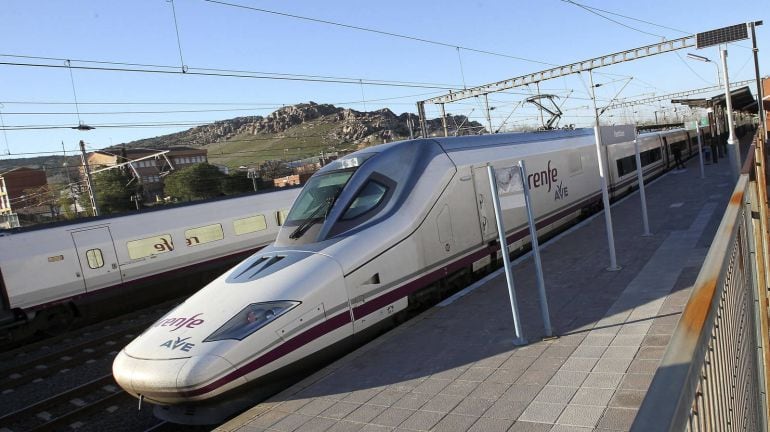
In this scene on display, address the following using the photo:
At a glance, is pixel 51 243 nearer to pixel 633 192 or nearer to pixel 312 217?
pixel 312 217

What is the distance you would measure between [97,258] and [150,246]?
123 cm

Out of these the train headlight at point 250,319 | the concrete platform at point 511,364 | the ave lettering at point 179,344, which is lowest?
the concrete platform at point 511,364

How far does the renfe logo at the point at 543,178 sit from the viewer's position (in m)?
11.5

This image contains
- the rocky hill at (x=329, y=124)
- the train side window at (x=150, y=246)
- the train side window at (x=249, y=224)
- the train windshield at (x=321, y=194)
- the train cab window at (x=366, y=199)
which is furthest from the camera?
the rocky hill at (x=329, y=124)

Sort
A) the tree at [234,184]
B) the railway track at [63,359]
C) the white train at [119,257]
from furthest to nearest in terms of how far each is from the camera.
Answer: the tree at [234,184] < the white train at [119,257] < the railway track at [63,359]

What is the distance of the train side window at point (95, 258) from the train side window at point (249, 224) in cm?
353

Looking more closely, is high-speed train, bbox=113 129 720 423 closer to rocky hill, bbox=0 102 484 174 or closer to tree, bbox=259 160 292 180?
tree, bbox=259 160 292 180

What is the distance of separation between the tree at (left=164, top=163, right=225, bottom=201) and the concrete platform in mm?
45319

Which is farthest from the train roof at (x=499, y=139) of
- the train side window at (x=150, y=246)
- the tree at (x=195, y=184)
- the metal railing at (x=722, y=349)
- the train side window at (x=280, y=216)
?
the tree at (x=195, y=184)

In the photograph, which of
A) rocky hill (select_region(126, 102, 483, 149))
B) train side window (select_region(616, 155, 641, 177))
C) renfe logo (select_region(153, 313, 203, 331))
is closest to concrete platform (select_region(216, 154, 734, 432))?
renfe logo (select_region(153, 313, 203, 331))

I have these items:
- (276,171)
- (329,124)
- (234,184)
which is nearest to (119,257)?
(234,184)

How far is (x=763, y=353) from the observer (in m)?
3.03

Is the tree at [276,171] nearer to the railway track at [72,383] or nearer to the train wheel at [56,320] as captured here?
the train wheel at [56,320]

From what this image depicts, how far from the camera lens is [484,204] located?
30.7ft
